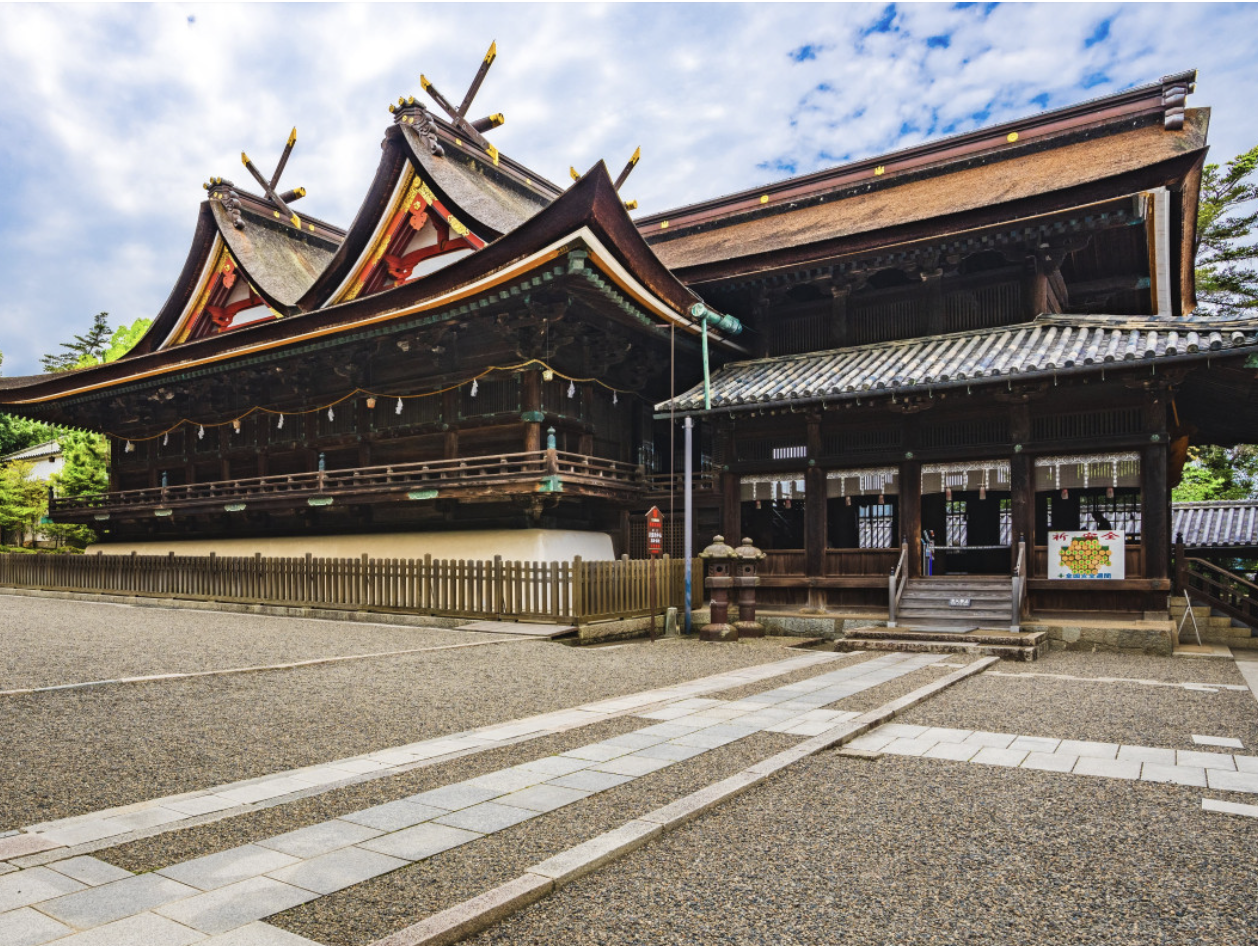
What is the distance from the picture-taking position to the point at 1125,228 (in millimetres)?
15266

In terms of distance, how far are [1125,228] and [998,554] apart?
8.23m

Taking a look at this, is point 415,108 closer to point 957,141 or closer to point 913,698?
point 957,141

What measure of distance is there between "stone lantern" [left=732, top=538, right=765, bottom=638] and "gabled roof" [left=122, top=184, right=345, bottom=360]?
1633cm

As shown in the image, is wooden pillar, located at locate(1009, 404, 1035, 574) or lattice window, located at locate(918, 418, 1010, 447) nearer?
wooden pillar, located at locate(1009, 404, 1035, 574)

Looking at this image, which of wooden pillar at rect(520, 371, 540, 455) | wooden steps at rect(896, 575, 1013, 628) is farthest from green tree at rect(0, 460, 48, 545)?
wooden steps at rect(896, 575, 1013, 628)

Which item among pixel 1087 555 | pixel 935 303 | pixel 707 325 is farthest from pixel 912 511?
pixel 707 325

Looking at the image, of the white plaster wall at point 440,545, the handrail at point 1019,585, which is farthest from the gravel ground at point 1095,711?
the white plaster wall at point 440,545

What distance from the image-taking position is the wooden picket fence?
1395cm

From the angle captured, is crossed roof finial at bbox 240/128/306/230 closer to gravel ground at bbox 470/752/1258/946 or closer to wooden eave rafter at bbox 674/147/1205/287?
wooden eave rafter at bbox 674/147/1205/287

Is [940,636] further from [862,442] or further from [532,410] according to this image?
[532,410]

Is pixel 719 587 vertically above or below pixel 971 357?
below

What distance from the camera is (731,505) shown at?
17.0 metres

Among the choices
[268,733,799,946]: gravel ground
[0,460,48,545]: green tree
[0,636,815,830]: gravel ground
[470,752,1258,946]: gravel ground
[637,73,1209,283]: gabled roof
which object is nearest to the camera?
[268,733,799,946]: gravel ground

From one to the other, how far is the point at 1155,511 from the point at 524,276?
11477 mm
